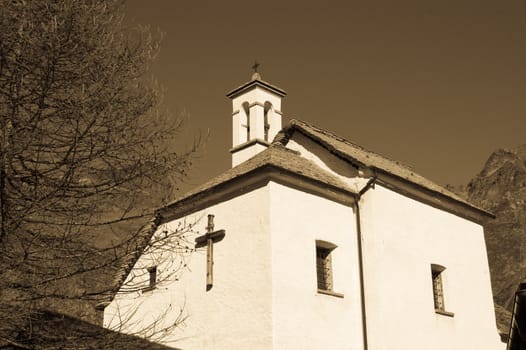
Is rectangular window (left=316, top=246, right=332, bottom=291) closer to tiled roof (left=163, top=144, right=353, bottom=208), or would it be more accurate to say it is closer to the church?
the church

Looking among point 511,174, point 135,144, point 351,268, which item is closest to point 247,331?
point 351,268

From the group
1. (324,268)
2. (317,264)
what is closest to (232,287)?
(317,264)

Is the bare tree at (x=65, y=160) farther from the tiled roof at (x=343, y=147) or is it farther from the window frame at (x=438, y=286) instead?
the window frame at (x=438, y=286)

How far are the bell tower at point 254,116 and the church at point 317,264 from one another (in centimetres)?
152

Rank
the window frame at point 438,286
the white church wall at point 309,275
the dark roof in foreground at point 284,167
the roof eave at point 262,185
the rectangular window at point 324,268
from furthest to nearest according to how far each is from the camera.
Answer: the window frame at point 438,286, the rectangular window at point 324,268, the dark roof in foreground at point 284,167, the roof eave at point 262,185, the white church wall at point 309,275

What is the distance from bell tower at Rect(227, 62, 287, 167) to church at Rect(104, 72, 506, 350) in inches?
59.9

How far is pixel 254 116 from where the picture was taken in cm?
1653

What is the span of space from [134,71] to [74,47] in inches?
34.4

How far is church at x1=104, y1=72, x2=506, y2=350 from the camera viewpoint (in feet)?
37.9

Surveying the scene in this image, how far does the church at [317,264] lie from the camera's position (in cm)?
1154

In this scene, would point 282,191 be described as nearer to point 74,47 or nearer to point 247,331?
point 247,331

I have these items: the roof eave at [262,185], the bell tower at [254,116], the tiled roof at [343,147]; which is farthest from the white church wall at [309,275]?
the bell tower at [254,116]

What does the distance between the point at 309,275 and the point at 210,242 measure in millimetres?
2293

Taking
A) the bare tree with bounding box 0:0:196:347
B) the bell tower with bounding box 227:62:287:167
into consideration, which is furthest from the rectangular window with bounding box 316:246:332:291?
the bare tree with bounding box 0:0:196:347
